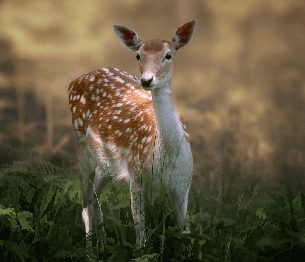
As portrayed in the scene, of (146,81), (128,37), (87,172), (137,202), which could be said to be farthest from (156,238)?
(128,37)

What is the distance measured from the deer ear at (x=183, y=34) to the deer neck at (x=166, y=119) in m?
0.46

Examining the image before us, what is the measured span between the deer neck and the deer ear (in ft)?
1.50

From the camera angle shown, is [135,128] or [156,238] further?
[135,128]

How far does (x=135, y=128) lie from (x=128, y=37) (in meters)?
0.82

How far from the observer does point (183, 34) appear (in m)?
2.78

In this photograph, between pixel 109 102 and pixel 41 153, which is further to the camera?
pixel 41 153

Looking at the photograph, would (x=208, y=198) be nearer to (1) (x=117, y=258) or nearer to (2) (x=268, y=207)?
(2) (x=268, y=207)

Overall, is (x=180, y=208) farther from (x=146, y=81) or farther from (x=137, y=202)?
(x=146, y=81)

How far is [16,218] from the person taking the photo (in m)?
2.29

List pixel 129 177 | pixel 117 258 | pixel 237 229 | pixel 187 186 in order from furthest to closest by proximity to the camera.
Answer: pixel 129 177 → pixel 187 186 → pixel 237 229 → pixel 117 258

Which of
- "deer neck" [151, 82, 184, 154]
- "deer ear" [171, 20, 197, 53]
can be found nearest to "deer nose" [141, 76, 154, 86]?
"deer neck" [151, 82, 184, 154]

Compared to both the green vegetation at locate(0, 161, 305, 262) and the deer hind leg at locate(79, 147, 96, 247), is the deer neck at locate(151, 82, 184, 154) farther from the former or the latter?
the deer hind leg at locate(79, 147, 96, 247)

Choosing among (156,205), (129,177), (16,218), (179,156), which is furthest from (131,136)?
(16,218)

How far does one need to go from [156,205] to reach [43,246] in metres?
0.81
